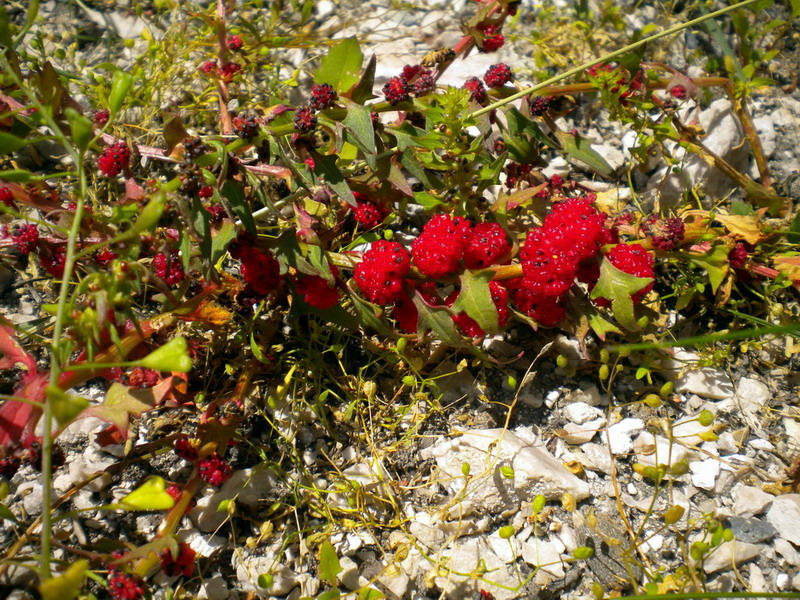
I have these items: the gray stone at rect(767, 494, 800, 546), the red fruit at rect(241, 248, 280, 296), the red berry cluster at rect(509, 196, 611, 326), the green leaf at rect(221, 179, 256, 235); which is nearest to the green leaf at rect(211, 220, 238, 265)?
the green leaf at rect(221, 179, 256, 235)

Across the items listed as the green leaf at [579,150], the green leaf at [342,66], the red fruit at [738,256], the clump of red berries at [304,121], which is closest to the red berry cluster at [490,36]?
the green leaf at [579,150]

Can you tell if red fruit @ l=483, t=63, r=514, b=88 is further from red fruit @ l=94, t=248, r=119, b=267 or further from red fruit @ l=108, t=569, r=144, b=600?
red fruit @ l=108, t=569, r=144, b=600

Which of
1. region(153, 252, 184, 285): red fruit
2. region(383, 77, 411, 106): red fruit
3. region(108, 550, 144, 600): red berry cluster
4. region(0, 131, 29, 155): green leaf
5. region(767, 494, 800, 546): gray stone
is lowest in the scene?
region(767, 494, 800, 546): gray stone

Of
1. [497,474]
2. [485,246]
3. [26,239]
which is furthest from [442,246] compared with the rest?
[26,239]

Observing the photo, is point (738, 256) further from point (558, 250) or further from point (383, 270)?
point (383, 270)

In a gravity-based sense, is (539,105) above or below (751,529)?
above

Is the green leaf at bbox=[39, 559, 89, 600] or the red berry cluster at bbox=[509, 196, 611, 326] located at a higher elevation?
the green leaf at bbox=[39, 559, 89, 600]
